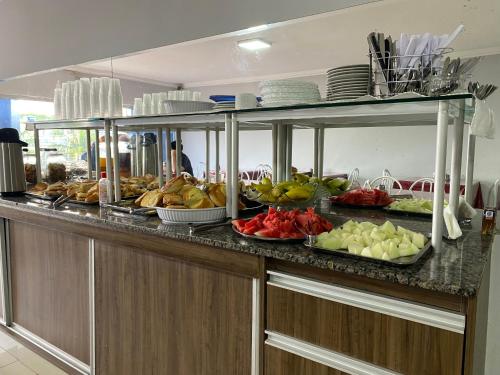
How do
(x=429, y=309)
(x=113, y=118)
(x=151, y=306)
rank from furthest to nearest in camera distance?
(x=113, y=118) < (x=151, y=306) < (x=429, y=309)

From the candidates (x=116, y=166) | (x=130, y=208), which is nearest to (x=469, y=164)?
(x=130, y=208)

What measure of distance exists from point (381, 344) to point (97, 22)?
2.44 m

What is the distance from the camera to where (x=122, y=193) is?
195 cm

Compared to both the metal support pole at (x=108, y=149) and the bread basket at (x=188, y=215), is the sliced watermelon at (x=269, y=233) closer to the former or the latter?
the bread basket at (x=188, y=215)

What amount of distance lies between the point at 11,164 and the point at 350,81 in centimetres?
203

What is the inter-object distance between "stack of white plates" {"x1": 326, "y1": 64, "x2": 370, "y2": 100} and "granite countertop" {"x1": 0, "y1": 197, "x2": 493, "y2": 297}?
1.66 feet

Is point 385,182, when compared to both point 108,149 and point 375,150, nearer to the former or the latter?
point 375,150

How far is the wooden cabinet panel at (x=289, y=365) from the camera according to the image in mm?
992

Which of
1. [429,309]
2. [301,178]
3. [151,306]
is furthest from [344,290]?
[301,178]

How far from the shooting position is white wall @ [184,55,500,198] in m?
2.91

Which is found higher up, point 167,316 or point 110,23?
point 110,23

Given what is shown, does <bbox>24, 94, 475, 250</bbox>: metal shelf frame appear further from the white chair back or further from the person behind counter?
the white chair back

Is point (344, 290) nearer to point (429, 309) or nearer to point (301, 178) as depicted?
point (429, 309)

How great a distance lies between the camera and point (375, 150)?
3549mm
